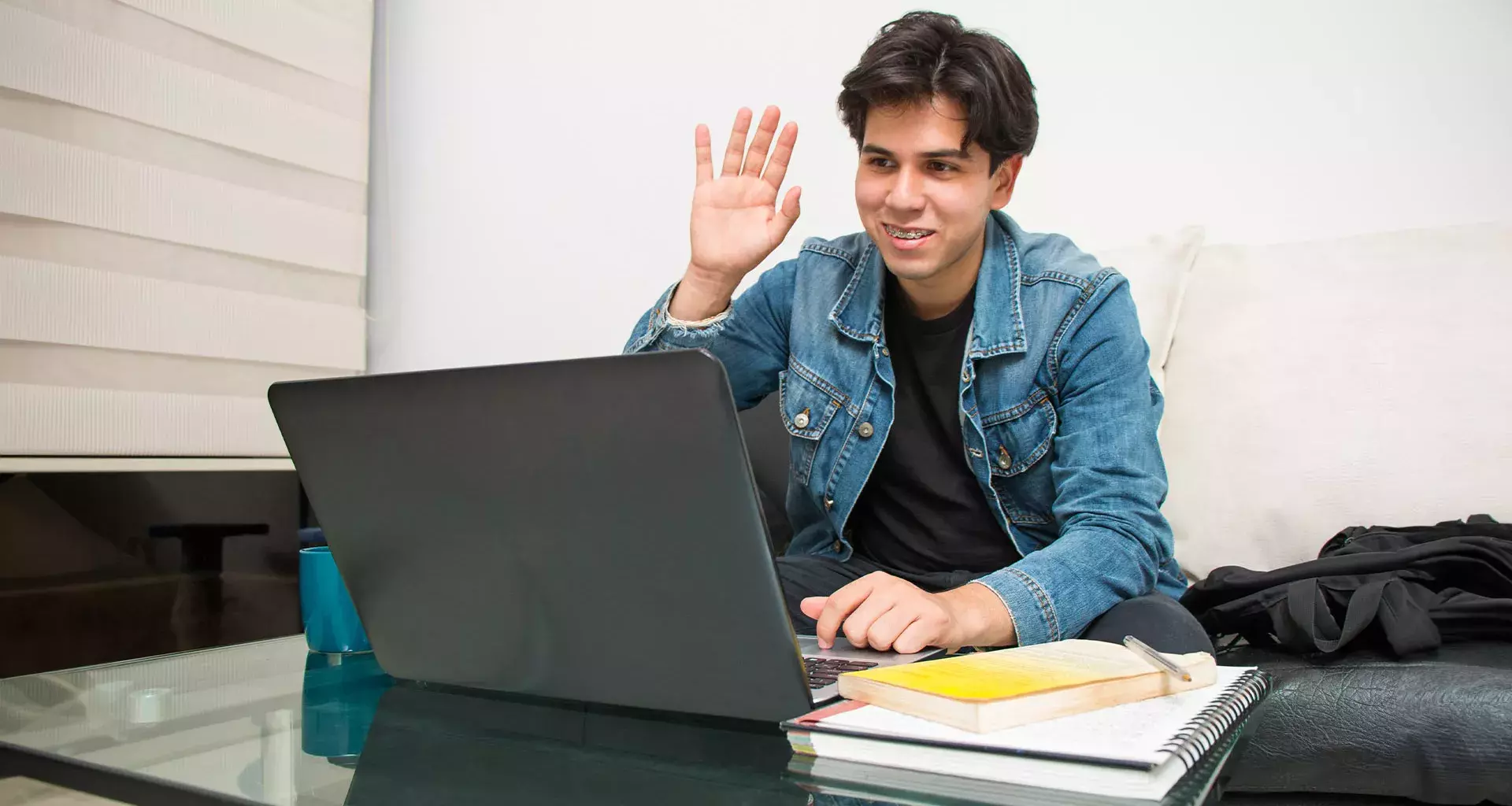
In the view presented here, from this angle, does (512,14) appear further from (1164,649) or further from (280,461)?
(1164,649)

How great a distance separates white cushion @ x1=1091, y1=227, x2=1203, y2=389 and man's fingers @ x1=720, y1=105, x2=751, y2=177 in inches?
21.8

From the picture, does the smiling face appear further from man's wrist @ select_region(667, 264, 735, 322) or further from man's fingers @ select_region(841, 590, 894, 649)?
man's fingers @ select_region(841, 590, 894, 649)

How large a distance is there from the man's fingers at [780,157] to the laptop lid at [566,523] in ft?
2.04

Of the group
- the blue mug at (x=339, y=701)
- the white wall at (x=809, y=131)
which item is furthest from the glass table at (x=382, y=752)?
the white wall at (x=809, y=131)

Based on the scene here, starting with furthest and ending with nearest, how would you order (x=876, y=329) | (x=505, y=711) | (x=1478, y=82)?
1. (x=1478, y=82)
2. (x=876, y=329)
3. (x=505, y=711)

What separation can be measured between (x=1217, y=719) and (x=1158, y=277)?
42.5 inches

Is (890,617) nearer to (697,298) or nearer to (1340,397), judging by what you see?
(697,298)

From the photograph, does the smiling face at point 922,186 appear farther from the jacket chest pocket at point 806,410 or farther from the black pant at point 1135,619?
the black pant at point 1135,619

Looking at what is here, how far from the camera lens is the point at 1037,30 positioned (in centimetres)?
174

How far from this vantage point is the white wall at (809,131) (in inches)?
60.1

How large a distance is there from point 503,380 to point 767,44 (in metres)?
1.50

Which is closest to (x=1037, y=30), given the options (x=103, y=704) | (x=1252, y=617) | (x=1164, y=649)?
(x=1252, y=617)

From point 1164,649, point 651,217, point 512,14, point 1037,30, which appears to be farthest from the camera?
point 512,14

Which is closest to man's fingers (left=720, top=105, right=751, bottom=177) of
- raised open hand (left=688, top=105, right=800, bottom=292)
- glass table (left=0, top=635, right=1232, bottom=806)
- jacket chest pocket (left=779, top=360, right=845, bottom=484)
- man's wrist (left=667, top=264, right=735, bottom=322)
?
raised open hand (left=688, top=105, right=800, bottom=292)
